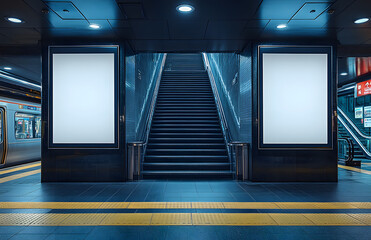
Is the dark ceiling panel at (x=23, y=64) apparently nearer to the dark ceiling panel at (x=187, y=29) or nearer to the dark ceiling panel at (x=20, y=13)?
the dark ceiling panel at (x=20, y=13)

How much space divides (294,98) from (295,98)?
0.07ft

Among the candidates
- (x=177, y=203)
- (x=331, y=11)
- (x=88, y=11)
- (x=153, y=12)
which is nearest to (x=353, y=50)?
(x=331, y=11)

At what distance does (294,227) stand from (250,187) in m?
1.94

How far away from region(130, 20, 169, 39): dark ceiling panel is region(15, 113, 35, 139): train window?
17.0 feet

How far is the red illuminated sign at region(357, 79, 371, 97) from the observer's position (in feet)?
29.2

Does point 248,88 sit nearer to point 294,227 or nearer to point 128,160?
point 128,160

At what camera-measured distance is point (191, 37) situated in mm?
5086

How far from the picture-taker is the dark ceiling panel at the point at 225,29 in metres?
4.39

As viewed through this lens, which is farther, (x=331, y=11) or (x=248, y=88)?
(x=248, y=88)

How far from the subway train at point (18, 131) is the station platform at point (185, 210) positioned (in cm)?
271

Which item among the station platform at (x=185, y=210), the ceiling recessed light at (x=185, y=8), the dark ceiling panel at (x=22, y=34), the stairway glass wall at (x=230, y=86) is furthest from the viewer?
the stairway glass wall at (x=230, y=86)

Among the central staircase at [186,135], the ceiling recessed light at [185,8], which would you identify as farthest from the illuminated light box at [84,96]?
the ceiling recessed light at [185,8]

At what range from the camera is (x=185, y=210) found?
3324 mm

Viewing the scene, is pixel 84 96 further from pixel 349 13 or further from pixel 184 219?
pixel 349 13
